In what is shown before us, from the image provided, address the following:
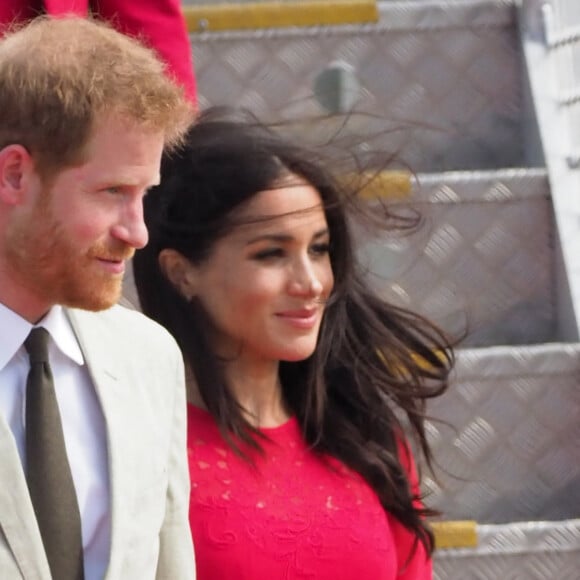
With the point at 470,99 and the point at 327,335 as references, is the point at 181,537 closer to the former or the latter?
the point at 327,335

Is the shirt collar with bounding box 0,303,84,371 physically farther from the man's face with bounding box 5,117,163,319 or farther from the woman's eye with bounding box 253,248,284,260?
the woman's eye with bounding box 253,248,284,260

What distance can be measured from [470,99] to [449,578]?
3.90 ft

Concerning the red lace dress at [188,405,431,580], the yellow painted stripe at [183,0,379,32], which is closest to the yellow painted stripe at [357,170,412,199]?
the yellow painted stripe at [183,0,379,32]

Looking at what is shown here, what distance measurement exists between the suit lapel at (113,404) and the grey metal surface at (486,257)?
1560 mm

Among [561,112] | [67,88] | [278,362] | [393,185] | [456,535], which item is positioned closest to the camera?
[67,88]

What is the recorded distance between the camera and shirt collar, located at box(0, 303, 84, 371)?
1.87 meters

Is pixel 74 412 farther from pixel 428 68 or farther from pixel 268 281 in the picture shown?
pixel 428 68

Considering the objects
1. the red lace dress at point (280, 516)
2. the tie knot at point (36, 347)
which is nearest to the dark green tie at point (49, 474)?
the tie knot at point (36, 347)

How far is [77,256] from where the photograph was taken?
182 cm

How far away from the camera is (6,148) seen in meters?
1.80

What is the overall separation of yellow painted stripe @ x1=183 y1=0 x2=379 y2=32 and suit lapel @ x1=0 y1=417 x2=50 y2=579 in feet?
7.08

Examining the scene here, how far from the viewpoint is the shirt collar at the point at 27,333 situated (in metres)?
1.87

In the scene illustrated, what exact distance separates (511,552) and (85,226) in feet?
5.12

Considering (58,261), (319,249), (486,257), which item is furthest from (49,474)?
(486,257)
